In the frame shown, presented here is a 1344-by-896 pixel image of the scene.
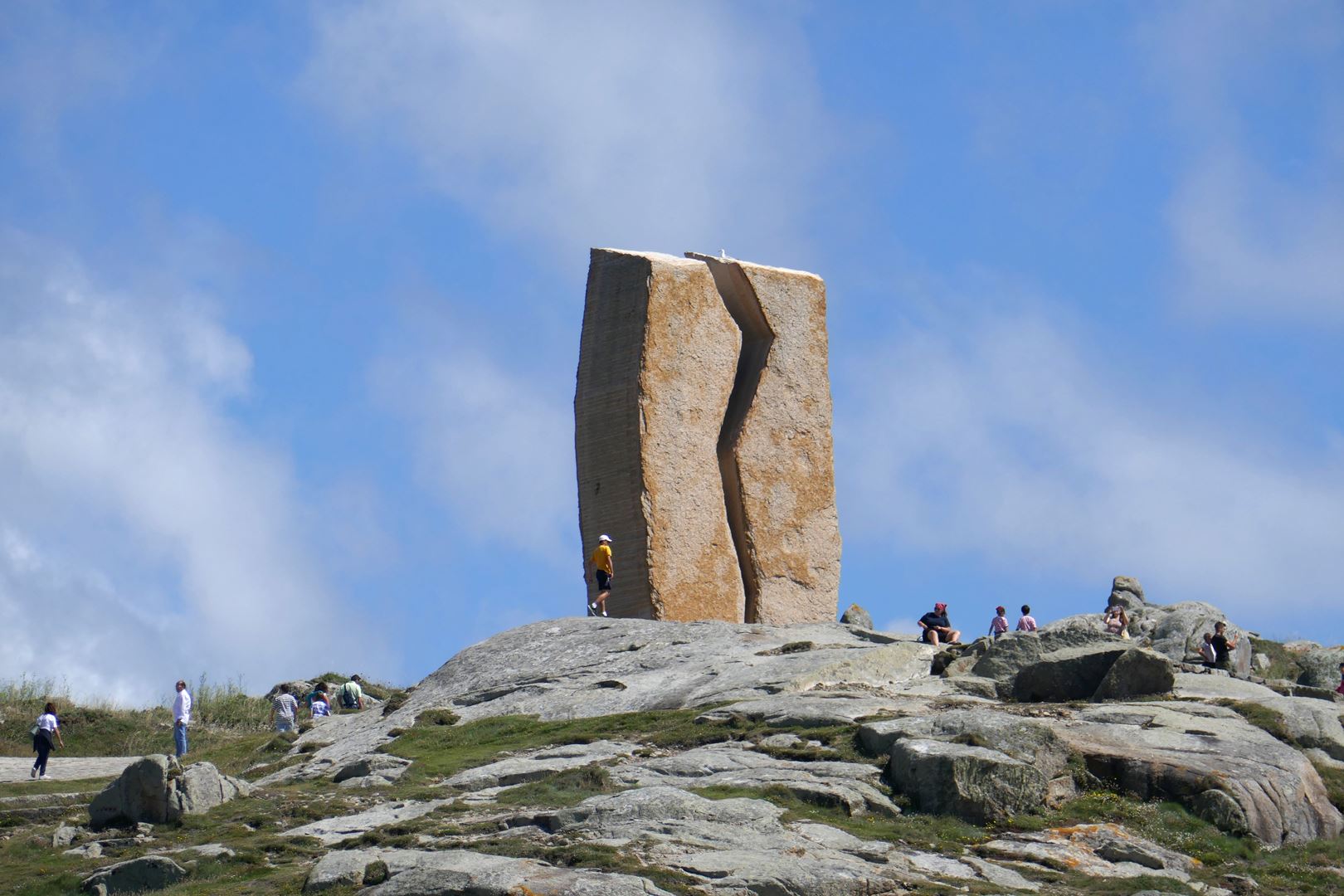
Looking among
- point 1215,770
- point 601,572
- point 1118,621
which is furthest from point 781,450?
point 1215,770

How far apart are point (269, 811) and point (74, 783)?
624cm

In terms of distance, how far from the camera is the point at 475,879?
12.7m

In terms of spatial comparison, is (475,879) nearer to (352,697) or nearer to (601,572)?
(601,572)

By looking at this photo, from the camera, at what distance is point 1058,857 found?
14.4m

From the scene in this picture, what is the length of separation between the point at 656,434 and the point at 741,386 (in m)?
2.49

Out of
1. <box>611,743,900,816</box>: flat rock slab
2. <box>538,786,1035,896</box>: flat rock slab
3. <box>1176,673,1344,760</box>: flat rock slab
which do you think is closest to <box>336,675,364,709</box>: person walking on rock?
<box>611,743,900,816</box>: flat rock slab

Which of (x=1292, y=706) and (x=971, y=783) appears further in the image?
(x=1292, y=706)

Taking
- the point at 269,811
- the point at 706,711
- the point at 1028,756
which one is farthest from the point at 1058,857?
the point at 269,811

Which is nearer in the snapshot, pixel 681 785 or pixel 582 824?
pixel 582 824

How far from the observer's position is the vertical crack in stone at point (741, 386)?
88.2 ft

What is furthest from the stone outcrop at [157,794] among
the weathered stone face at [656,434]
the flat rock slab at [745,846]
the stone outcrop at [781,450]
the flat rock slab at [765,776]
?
the stone outcrop at [781,450]

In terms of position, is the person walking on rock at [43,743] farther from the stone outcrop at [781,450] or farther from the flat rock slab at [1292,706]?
the flat rock slab at [1292,706]

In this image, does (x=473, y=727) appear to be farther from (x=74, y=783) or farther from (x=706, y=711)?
(x=74, y=783)

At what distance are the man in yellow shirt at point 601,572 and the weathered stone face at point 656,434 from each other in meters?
0.33
